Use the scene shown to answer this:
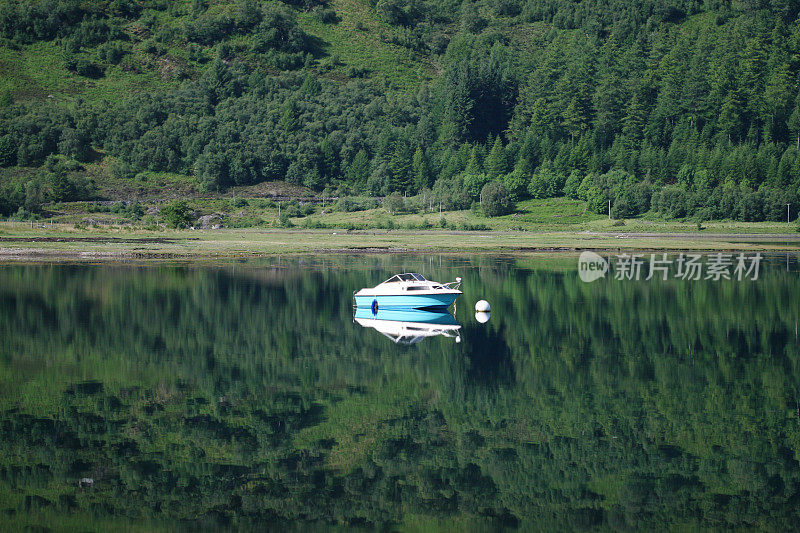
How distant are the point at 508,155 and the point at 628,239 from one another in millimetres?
72005

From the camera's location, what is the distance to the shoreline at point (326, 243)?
97.8m

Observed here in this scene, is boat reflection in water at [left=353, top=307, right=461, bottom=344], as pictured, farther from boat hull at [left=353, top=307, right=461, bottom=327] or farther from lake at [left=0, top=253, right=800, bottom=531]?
lake at [left=0, top=253, right=800, bottom=531]

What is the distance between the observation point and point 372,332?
147ft

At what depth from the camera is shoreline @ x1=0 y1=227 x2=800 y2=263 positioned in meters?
97.8

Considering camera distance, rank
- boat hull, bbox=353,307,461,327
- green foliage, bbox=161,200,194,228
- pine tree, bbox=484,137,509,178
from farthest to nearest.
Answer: pine tree, bbox=484,137,509,178
green foliage, bbox=161,200,194,228
boat hull, bbox=353,307,461,327

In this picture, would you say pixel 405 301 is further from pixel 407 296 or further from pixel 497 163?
pixel 497 163

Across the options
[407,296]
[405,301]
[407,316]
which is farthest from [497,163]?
[407,316]

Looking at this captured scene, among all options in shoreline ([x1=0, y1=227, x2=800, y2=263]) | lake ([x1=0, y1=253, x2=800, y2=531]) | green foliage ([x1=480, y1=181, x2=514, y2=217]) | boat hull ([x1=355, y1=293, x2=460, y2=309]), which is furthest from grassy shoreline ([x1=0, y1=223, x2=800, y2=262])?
lake ([x1=0, y1=253, x2=800, y2=531])

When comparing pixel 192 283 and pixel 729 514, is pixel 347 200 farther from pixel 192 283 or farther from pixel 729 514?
pixel 729 514

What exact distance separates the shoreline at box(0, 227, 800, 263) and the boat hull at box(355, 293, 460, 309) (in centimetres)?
4333

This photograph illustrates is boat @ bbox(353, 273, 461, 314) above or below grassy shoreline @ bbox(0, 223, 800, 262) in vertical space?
above

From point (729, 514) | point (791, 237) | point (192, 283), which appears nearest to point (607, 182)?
point (791, 237)

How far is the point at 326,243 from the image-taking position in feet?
375

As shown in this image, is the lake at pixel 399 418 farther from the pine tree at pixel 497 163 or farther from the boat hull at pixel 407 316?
the pine tree at pixel 497 163
